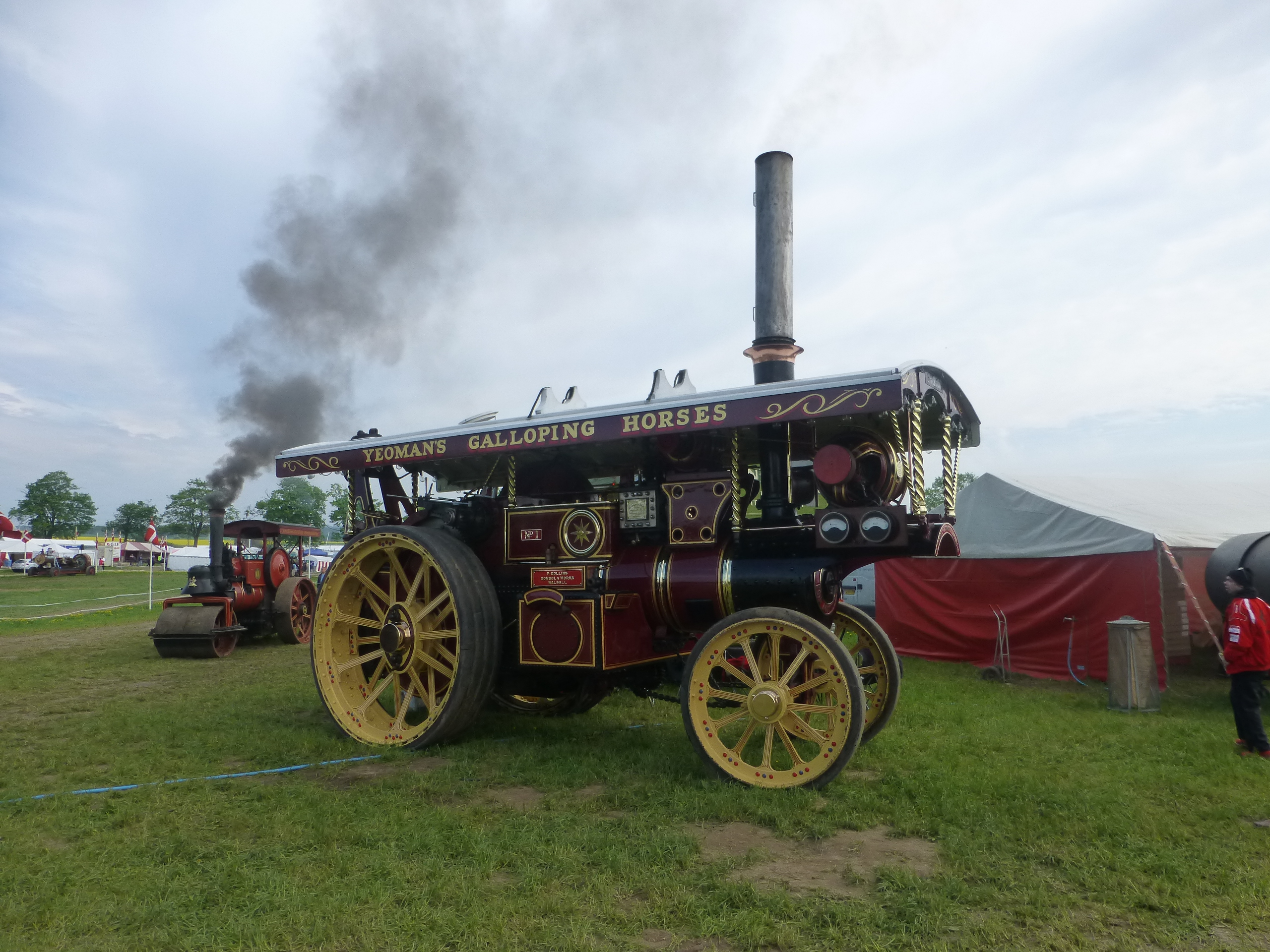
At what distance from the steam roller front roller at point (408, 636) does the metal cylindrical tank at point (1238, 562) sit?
22.4 ft

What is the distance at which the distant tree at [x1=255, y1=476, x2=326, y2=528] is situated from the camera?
5953 centimetres

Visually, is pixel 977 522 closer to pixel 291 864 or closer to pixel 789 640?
pixel 789 640

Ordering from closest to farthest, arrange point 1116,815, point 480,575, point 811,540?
point 1116,815 → point 811,540 → point 480,575

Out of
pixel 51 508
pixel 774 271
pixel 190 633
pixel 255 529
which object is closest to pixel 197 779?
pixel 774 271

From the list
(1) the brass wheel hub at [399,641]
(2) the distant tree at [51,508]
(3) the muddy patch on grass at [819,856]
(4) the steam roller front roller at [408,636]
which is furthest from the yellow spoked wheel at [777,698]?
(2) the distant tree at [51,508]

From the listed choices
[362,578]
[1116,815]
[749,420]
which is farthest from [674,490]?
[1116,815]

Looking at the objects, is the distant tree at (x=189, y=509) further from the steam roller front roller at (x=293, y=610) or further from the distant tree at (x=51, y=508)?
the steam roller front roller at (x=293, y=610)

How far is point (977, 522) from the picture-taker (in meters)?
10.5

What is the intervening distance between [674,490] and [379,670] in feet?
8.73

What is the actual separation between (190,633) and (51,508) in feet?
254

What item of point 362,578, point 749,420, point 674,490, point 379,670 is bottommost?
point 379,670

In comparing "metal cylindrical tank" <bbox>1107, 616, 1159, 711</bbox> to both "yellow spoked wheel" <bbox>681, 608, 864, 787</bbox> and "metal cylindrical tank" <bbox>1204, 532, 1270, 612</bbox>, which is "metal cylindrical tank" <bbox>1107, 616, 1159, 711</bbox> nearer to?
"metal cylindrical tank" <bbox>1204, 532, 1270, 612</bbox>

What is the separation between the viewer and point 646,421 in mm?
5227

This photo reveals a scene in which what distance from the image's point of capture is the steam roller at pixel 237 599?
11391 millimetres
